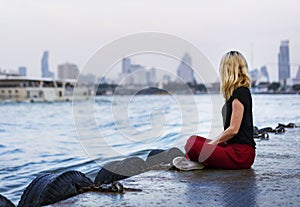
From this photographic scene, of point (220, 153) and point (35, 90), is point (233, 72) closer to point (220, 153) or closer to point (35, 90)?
point (220, 153)

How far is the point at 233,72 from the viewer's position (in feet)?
18.7

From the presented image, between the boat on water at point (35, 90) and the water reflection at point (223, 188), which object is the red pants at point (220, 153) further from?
the boat on water at point (35, 90)

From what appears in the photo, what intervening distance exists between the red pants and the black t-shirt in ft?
0.25

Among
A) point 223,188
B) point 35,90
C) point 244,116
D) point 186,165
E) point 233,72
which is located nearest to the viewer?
point 223,188

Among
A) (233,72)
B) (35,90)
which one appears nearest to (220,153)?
(233,72)

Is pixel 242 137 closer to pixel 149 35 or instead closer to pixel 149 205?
pixel 149 205

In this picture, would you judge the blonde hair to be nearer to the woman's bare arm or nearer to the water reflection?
the woman's bare arm

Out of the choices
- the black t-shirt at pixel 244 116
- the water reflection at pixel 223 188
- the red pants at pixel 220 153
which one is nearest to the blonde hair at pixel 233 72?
the black t-shirt at pixel 244 116

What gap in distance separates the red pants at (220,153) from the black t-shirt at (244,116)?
8cm

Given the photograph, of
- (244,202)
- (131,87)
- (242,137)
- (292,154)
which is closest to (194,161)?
(242,137)

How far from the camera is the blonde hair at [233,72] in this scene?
565 centimetres

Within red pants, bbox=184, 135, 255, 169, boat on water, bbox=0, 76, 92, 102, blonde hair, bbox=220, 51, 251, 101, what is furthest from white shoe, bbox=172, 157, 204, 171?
boat on water, bbox=0, 76, 92, 102

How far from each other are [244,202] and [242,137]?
5.45 feet

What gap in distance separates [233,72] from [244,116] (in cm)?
56
